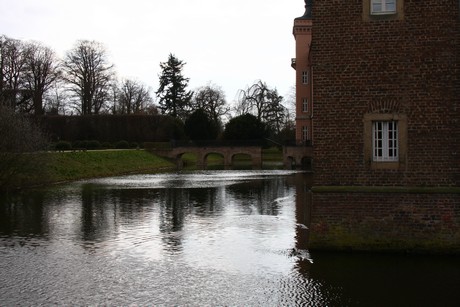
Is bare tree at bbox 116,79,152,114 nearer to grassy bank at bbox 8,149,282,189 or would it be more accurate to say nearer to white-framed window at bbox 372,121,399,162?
grassy bank at bbox 8,149,282,189

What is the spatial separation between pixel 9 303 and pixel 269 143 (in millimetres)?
A: 55601

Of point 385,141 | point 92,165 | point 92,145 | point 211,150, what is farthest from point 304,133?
point 385,141

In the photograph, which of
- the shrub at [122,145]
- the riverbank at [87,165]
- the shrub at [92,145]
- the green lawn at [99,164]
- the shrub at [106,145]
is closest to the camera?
the riverbank at [87,165]

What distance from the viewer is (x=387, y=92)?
11211mm

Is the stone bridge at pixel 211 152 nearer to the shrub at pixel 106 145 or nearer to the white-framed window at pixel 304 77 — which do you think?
the shrub at pixel 106 145

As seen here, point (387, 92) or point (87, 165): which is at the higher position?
point (387, 92)

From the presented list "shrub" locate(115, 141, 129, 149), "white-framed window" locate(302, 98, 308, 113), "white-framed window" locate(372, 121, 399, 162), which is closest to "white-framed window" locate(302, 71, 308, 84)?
"white-framed window" locate(302, 98, 308, 113)

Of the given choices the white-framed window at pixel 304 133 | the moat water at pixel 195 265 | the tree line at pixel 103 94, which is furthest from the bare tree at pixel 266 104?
the moat water at pixel 195 265

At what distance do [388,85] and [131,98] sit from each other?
7251 cm

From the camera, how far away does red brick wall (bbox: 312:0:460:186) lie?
1095cm

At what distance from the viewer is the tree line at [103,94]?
51.8 meters

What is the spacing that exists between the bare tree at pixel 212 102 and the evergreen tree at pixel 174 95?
199 centimetres

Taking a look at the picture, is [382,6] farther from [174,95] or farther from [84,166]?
[174,95]

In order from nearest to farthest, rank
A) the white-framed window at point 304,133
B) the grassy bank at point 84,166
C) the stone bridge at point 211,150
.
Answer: the grassy bank at point 84,166, the white-framed window at point 304,133, the stone bridge at point 211,150
